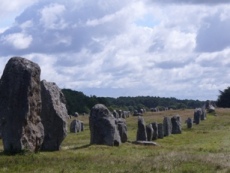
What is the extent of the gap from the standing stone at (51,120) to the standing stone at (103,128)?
238 inches

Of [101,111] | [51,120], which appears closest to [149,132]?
[101,111]

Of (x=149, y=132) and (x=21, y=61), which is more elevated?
(x=21, y=61)

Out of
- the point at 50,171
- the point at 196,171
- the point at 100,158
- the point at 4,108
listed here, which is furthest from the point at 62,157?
Answer: the point at 196,171

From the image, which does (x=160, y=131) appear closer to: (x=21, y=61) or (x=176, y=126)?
(x=176, y=126)

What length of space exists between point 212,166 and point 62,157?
6695mm

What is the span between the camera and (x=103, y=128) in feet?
127

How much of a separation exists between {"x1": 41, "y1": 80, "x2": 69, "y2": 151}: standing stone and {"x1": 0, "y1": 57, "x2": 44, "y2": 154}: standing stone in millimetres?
3499

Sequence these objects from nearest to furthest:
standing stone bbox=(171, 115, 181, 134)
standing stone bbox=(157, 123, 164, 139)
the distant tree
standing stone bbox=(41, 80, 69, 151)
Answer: standing stone bbox=(41, 80, 69, 151) < standing stone bbox=(157, 123, 164, 139) < standing stone bbox=(171, 115, 181, 134) < the distant tree

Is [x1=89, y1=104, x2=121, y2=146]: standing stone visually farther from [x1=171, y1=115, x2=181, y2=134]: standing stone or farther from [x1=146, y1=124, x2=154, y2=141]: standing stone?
[x1=171, y1=115, x2=181, y2=134]: standing stone

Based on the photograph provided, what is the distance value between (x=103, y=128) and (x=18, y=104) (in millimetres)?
11508

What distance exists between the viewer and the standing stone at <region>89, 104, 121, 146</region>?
125ft

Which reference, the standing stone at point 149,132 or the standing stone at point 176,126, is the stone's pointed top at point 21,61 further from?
the standing stone at point 176,126

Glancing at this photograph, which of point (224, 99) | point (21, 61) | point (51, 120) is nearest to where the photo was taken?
point (21, 61)

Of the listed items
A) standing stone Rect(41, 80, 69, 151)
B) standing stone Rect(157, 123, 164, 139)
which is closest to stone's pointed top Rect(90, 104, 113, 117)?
standing stone Rect(41, 80, 69, 151)
